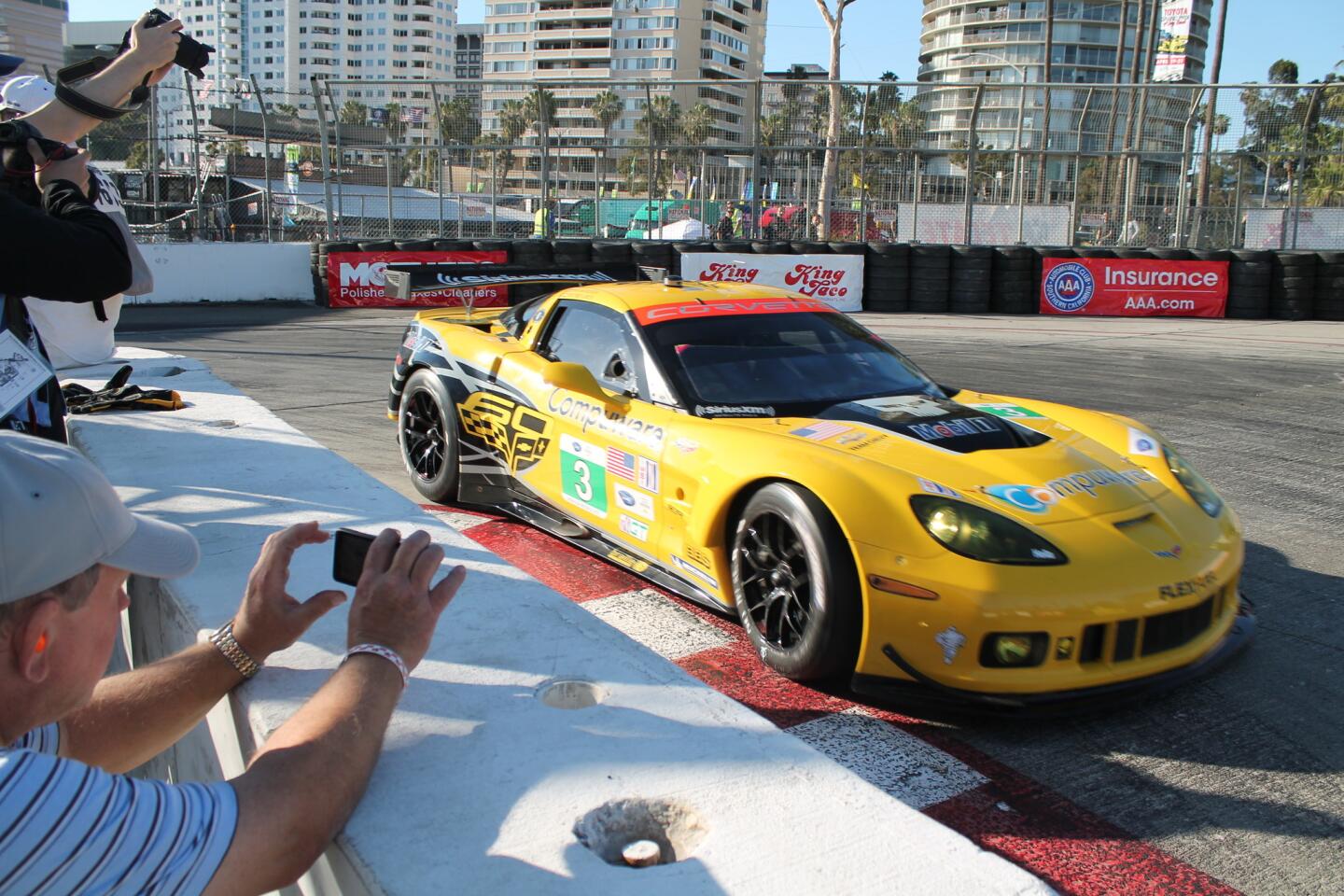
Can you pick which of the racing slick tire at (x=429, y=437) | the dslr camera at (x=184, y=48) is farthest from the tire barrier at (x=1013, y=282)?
the dslr camera at (x=184, y=48)

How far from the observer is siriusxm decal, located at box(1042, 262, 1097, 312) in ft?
56.0

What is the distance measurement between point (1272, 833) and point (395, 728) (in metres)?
2.12

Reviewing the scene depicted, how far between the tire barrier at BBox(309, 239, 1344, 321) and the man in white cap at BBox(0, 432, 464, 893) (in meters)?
15.0

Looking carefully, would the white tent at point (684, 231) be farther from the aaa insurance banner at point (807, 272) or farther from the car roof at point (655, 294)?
the car roof at point (655, 294)

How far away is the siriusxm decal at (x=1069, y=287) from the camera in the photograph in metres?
17.1

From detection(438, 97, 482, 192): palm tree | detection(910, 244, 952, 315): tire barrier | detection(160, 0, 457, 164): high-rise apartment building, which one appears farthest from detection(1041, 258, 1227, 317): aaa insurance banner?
detection(160, 0, 457, 164): high-rise apartment building

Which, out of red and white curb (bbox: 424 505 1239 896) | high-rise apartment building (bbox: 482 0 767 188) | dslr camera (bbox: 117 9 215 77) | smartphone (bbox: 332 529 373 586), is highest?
high-rise apartment building (bbox: 482 0 767 188)

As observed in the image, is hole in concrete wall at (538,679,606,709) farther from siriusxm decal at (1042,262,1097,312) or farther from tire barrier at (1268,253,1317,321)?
tire barrier at (1268,253,1317,321)

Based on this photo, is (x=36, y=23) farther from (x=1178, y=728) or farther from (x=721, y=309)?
(x=1178, y=728)

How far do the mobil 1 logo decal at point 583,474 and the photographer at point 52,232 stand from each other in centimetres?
203

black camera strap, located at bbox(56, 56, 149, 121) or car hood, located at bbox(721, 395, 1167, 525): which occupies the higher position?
black camera strap, located at bbox(56, 56, 149, 121)

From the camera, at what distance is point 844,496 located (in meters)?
3.27

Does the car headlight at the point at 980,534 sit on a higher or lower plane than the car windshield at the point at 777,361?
lower

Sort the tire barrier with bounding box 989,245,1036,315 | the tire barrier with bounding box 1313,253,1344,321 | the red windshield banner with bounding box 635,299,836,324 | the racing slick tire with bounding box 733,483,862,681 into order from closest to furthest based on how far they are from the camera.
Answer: the racing slick tire with bounding box 733,483,862,681 < the red windshield banner with bounding box 635,299,836,324 < the tire barrier with bounding box 1313,253,1344,321 < the tire barrier with bounding box 989,245,1036,315
